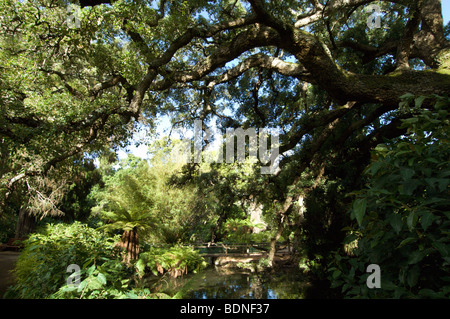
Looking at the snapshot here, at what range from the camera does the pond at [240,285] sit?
20.0 feet

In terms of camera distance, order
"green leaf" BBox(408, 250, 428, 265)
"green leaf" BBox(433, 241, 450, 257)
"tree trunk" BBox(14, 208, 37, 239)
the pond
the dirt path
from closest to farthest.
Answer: "green leaf" BBox(433, 241, 450, 257), "green leaf" BBox(408, 250, 428, 265), the dirt path, the pond, "tree trunk" BBox(14, 208, 37, 239)

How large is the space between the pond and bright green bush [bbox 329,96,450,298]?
4.70 meters

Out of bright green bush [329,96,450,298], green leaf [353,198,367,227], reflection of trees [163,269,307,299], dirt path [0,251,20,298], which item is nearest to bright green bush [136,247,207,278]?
reflection of trees [163,269,307,299]

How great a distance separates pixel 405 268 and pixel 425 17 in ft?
20.9

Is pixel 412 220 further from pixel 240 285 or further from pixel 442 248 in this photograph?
pixel 240 285

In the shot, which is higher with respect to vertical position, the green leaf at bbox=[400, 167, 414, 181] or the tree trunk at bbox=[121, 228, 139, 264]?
the green leaf at bbox=[400, 167, 414, 181]

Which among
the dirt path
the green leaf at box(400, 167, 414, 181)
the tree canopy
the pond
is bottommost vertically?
the pond

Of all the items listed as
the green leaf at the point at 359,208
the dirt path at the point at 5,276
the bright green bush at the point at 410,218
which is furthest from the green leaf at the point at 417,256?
the dirt path at the point at 5,276

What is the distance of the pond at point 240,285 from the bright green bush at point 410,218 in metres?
4.70

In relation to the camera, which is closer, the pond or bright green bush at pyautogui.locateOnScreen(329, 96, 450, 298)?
bright green bush at pyautogui.locateOnScreen(329, 96, 450, 298)

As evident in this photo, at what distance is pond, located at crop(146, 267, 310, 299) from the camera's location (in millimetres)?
6105

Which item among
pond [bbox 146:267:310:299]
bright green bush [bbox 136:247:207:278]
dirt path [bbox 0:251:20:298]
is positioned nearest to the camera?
dirt path [bbox 0:251:20:298]

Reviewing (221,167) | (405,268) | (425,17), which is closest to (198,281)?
(221,167)

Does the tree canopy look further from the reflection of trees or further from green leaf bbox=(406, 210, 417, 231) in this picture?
the reflection of trees
